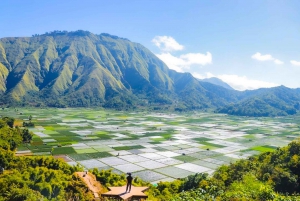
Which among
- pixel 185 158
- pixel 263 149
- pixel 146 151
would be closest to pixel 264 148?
pixel 263 149

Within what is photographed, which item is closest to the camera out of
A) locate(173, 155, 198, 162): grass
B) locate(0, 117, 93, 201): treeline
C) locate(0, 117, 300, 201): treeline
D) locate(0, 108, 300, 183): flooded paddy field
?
locate(0, 117, 300, 201): treeline

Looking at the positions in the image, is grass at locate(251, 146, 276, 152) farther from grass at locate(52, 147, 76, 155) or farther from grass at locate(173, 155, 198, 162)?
grass at locate(52, 147, 76, 155)

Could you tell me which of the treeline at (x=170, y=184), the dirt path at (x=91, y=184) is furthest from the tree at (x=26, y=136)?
the dirt path at (x=91, y=184)

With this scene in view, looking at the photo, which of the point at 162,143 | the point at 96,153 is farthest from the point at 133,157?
the point at 162,143

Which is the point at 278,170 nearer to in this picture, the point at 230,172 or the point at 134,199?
the point at 230,172

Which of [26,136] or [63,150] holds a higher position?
[26,136]

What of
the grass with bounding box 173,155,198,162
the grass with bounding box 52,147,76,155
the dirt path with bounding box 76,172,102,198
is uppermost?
the dirt path with bounding box 76,172,102,198

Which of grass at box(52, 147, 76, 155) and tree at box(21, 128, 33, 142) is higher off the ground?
tree at box(21, 128, 33, 142)

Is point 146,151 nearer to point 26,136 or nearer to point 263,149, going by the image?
point 26,136

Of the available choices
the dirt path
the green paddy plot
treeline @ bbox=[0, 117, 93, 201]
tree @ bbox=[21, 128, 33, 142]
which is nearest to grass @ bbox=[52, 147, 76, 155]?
tree @ bbox=[21, 128, 33, 142]

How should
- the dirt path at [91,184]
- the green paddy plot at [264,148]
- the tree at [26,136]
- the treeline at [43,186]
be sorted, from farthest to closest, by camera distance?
the green paddy plot at [264,148], the tree at [26,136], the dirt path at [91,184], the treeline at [43,186]

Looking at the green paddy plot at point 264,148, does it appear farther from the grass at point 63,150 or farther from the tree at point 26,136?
the tree at point 26,136
